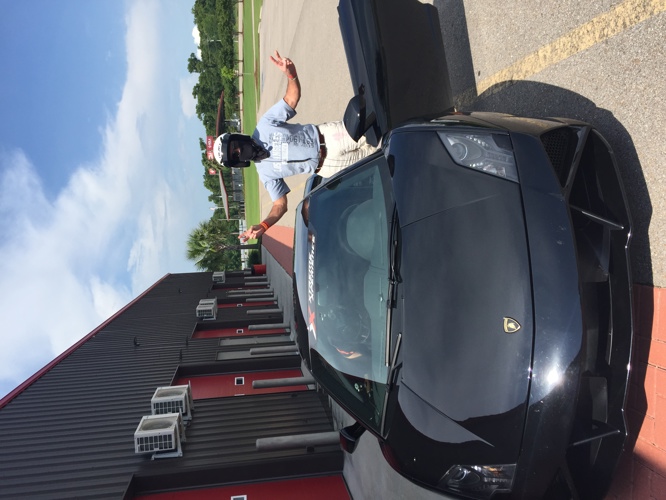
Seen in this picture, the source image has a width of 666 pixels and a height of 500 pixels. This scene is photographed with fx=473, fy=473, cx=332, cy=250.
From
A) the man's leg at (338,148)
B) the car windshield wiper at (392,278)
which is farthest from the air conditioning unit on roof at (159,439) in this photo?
the car windshield wiper at (392,278)

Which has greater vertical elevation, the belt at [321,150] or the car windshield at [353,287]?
the belt at [321,150]

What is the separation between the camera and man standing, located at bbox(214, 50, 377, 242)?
4680 mm

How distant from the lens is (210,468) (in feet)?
23.2

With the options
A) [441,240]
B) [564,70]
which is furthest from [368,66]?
[441,240]

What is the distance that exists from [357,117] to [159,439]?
19.1 ft

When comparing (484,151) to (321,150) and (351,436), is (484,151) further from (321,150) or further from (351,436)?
(321,150)

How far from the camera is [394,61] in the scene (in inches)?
157

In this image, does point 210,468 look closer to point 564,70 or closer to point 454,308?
point 454,308

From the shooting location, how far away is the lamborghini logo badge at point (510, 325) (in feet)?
7.59

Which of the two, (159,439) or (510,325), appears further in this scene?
(159,439)

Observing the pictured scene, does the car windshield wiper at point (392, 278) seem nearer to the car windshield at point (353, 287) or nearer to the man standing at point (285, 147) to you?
the car windshield at point (353, 287)

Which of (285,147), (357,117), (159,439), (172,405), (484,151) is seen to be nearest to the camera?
(484,151)

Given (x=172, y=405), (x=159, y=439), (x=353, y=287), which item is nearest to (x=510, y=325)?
(x=353, y=287)

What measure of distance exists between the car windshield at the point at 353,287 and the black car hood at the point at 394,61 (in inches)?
35.2
